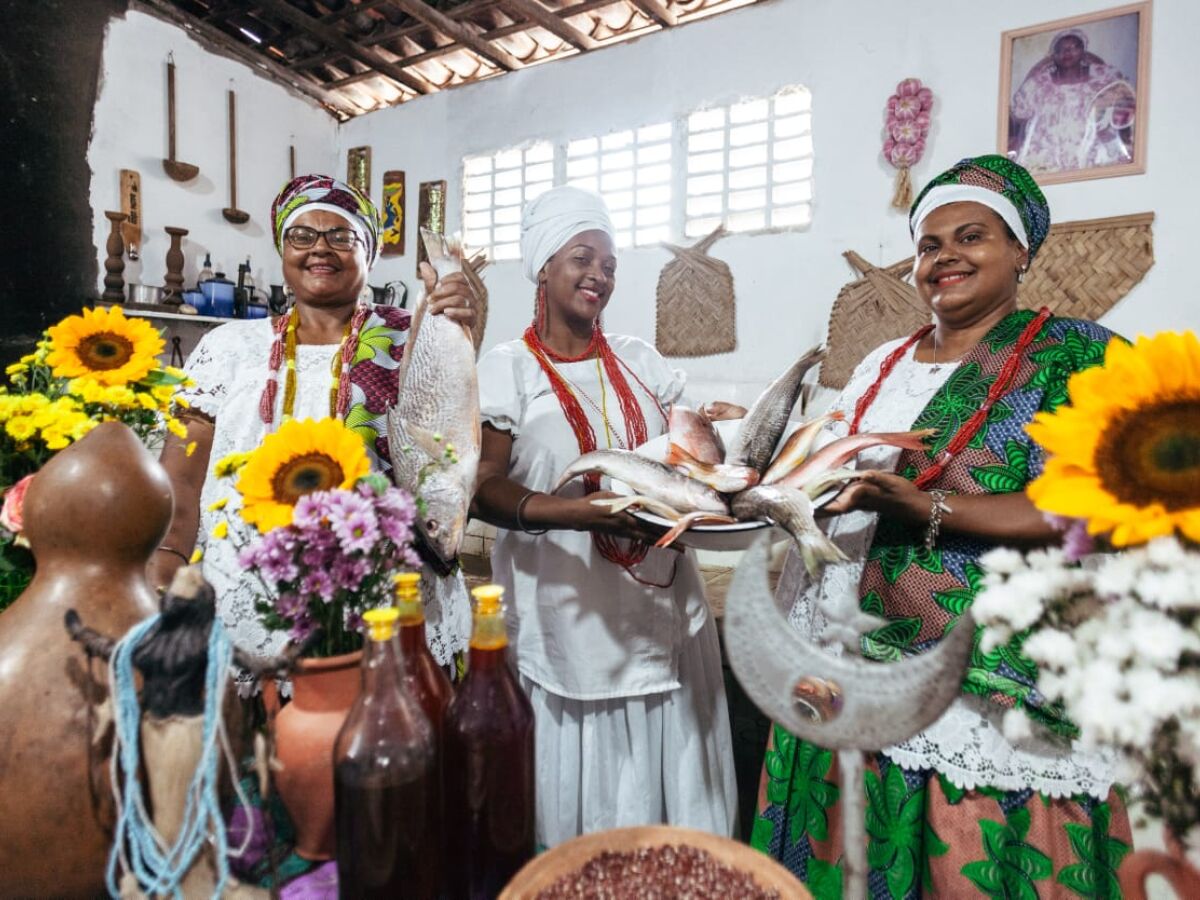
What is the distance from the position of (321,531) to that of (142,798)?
30 cm

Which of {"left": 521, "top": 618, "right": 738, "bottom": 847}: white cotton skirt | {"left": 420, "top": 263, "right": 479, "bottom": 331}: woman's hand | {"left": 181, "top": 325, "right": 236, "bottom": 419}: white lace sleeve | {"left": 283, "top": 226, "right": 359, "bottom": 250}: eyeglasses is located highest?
{"left": 283, "top": 226, "right": 359, "bottom": 250}: eyeglasses

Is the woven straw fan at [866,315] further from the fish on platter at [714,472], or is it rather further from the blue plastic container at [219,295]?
the blue plastic container at [219,295]

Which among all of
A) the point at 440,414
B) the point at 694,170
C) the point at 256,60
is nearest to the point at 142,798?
the point at 440,414

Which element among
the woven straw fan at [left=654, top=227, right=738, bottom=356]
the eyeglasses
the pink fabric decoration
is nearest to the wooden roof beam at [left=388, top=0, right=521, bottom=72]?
the woven straw fan at [left=654, top=227, right=738, bottom=356]

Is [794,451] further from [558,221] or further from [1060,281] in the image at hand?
[1060,281]

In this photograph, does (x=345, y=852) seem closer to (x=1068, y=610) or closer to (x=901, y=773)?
(x=1068, y=610)

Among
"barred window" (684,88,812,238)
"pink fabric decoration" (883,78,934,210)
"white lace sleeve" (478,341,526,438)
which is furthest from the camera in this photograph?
"barred window" (684,88,812,238)

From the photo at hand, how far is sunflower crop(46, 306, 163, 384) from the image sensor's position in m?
1.20

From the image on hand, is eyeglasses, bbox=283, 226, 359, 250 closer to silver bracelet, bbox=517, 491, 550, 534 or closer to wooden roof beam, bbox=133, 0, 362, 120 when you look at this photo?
silver bracelet, bbox=517, 491, 550, 534

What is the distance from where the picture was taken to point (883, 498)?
1.26 meters

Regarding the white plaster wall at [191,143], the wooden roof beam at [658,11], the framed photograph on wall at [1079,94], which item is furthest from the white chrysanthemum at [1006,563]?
the white plaster wall at [191,143]

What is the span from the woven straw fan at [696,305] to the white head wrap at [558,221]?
3514 mm

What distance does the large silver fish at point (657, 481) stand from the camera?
1299 mm

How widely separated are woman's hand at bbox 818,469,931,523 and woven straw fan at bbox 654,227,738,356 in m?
4.02
